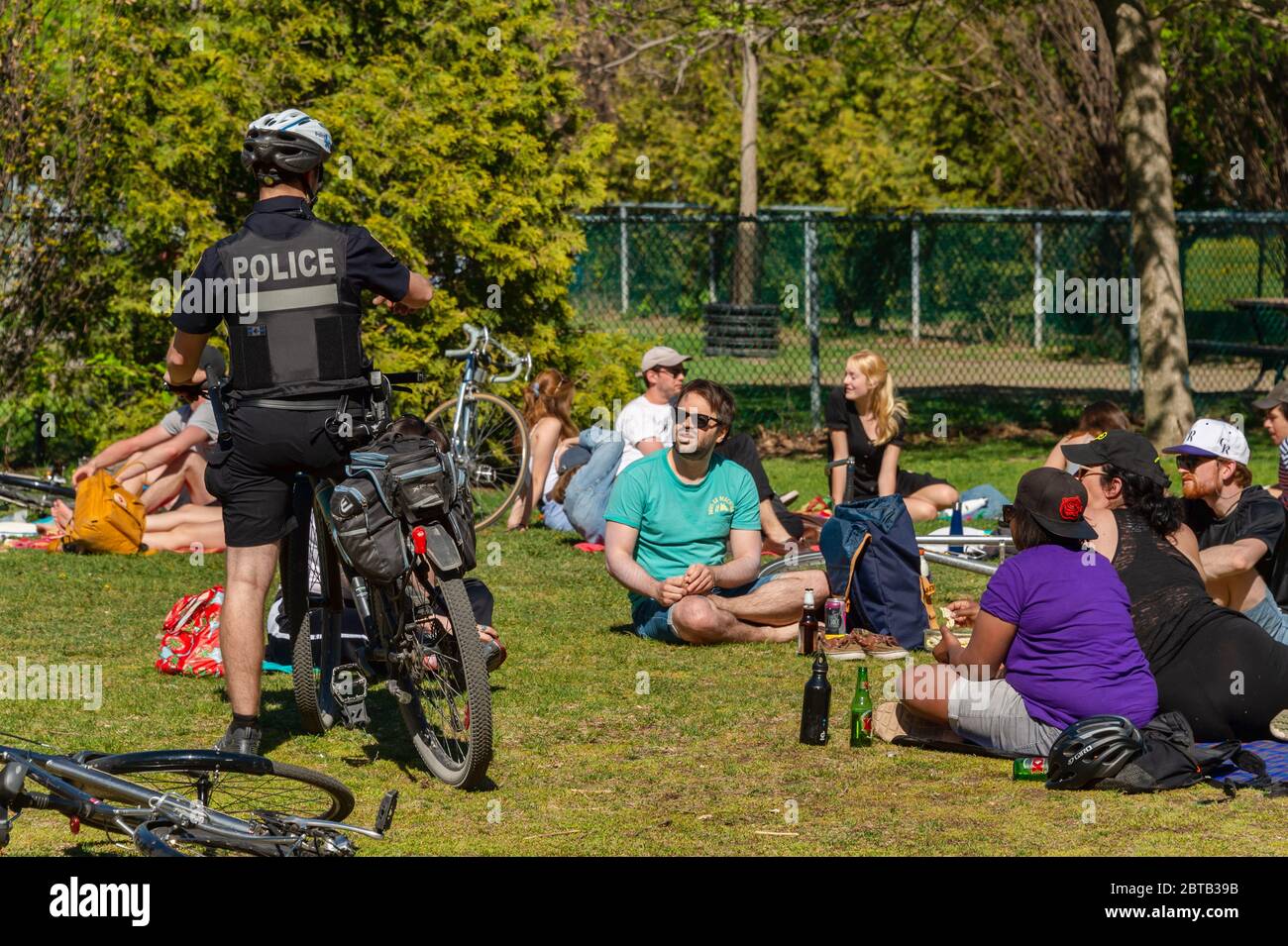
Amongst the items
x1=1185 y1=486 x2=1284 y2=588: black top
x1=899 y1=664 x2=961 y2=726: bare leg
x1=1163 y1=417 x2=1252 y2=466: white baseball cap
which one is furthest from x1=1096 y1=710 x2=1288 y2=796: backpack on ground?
x1=1163 y1=417 x2=1252 y2=466: white baseball cap

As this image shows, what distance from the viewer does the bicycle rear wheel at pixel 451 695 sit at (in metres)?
5.58

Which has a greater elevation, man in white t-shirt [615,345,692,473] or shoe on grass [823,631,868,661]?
man in white t-shirt [615,345,692,473]

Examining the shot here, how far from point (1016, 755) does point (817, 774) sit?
2.30ft

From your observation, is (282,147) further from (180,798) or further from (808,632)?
(808,632)

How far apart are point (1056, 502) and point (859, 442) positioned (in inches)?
192

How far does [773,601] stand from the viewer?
8.36 m

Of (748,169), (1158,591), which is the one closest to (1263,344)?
(748,169)

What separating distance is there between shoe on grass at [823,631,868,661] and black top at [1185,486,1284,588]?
5.12ft

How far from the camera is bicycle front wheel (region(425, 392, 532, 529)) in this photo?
11920 millimetres

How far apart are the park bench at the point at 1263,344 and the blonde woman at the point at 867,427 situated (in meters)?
7.10

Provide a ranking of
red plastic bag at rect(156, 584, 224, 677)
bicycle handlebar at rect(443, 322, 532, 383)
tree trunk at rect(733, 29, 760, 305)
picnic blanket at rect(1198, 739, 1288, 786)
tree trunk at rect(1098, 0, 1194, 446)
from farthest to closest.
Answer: tree trunk at rect(733, 29, 760, 305), tree trunk at rect(1098, 0, 1194, 446), bicycle handlebar at rect(443, 322, 532, 383), red plastic bag at rect(156, 584, 224, 677), picnic blanket at rect(1198, 739, 1288, 786)

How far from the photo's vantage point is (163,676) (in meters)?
7.54

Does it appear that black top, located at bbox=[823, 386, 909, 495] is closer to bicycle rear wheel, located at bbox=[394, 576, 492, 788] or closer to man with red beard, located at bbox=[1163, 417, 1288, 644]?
man with red beard, located at bbox=[1163, 417, 1288, 644]

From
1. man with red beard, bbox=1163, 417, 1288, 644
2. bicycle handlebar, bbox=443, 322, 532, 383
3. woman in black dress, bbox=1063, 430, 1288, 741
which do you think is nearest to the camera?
woman in black dress, bbox=1063, 430, 1288, 741
